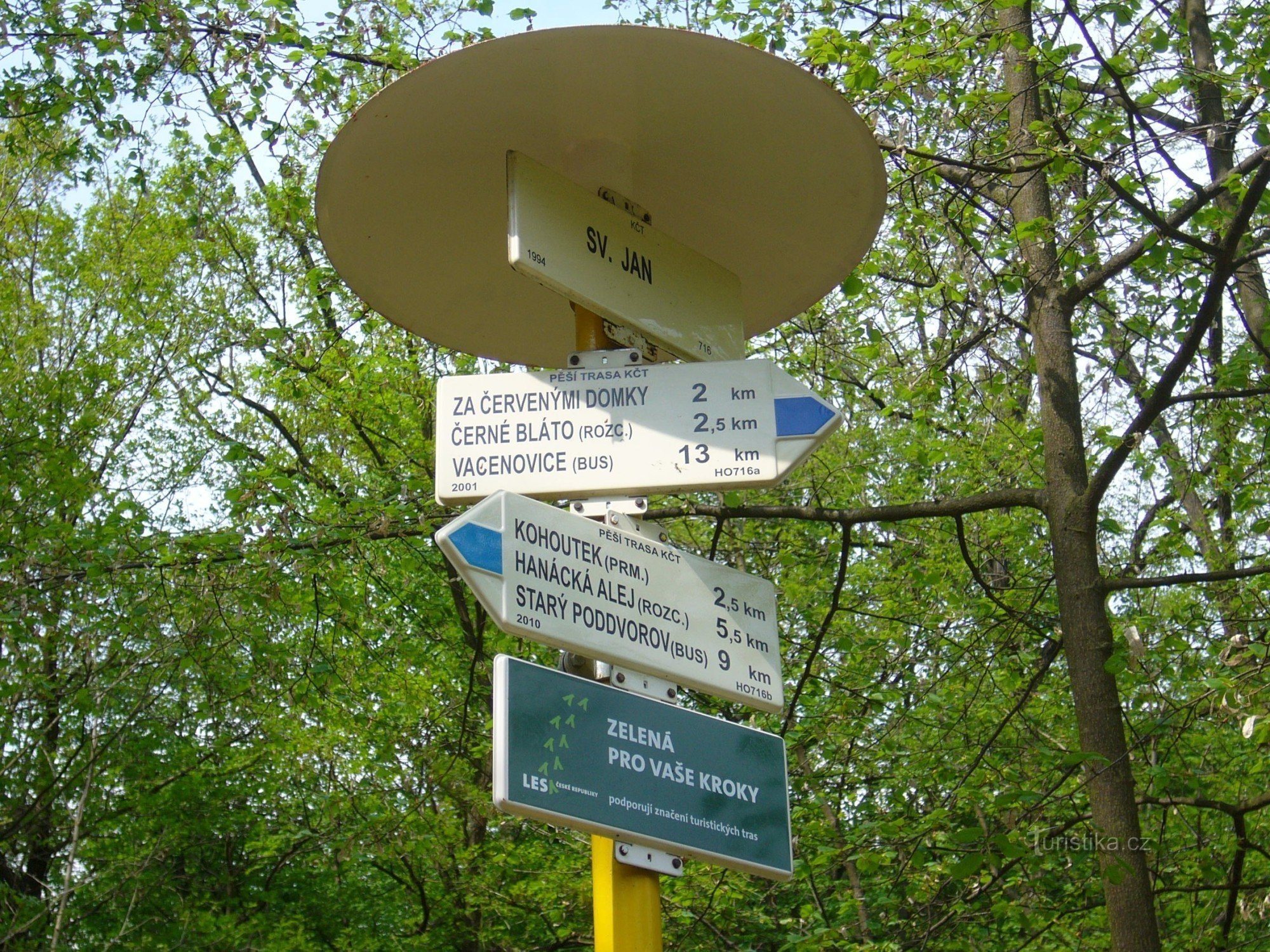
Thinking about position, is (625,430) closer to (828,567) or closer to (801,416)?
(801,416)

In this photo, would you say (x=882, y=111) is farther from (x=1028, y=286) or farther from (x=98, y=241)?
(x=98, y=241)

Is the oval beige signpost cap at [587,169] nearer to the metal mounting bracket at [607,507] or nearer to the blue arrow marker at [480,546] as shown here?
the metal mounting bracket at [607,507]

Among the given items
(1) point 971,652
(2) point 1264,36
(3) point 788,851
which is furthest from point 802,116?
(1) point 971,652

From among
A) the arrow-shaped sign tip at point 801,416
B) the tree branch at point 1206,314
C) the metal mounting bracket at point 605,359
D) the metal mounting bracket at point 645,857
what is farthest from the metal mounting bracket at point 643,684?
the tree branch at point 1206,314

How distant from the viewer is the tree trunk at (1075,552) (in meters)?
5.18

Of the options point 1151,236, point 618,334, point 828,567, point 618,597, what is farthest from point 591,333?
point 828,567

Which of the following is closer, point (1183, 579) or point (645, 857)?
point (645, 857)

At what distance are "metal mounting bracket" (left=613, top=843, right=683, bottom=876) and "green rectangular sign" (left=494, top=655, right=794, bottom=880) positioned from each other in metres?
0.04

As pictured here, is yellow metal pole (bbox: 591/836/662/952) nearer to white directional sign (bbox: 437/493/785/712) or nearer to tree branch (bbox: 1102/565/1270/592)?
white directional sign (bbox: 437/493/785/712)

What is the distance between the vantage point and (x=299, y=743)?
10.1m

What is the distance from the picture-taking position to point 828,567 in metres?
10.4

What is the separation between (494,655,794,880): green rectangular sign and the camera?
2.67m

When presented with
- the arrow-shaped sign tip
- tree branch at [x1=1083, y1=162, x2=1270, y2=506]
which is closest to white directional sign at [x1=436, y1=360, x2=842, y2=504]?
the arrow-shaped sign tip

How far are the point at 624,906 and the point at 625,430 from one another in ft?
3.47
